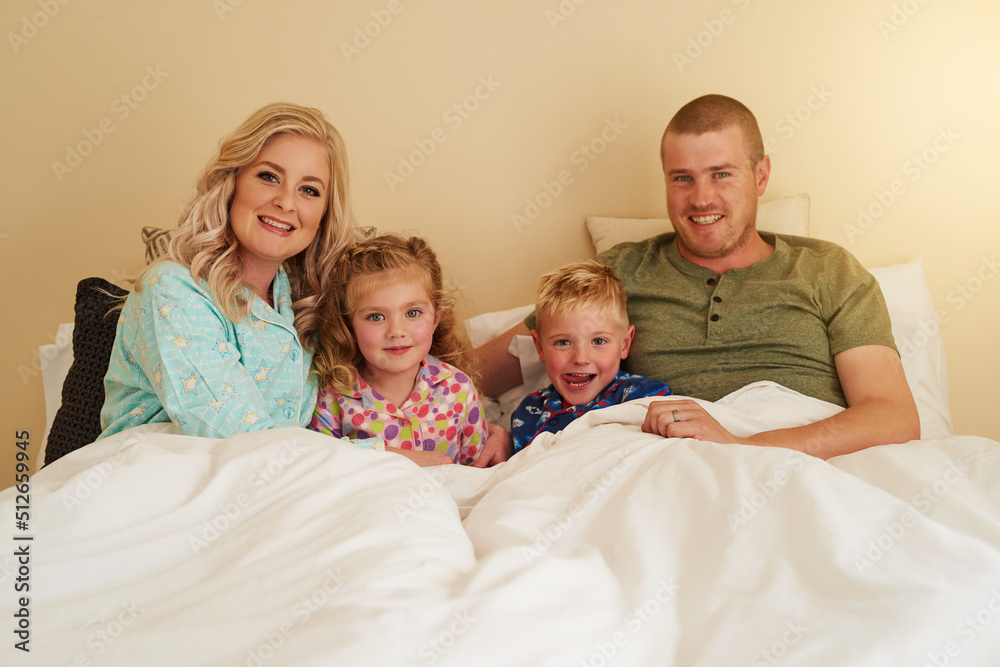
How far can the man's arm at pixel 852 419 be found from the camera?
4.55 ft

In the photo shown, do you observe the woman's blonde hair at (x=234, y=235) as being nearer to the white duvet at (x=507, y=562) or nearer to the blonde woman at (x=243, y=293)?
the blonde woman at (x=243, y=293)

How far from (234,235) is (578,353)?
82 cm

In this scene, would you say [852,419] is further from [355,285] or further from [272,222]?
[272,222]

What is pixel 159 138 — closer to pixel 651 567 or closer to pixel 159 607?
pixel 159 607

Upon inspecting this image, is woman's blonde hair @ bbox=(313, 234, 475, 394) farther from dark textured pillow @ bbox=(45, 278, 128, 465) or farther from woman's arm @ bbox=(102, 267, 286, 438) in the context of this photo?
dark textured pillow @ bbox=(45, 278, 128, 465)

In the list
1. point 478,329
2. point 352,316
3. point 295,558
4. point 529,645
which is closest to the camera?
point 529,645

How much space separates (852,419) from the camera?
151cm

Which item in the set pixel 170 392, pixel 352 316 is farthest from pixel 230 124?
pixel 170 392

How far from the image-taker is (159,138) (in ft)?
6.99

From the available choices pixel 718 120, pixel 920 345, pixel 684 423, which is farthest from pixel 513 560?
pixel 920 345

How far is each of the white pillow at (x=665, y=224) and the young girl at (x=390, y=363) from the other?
70 centimetres

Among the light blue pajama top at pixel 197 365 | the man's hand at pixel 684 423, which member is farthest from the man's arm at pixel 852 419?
the light blue pajama top at pixel 197 365

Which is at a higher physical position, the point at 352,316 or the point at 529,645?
the point at 352,316

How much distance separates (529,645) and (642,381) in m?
1.04
